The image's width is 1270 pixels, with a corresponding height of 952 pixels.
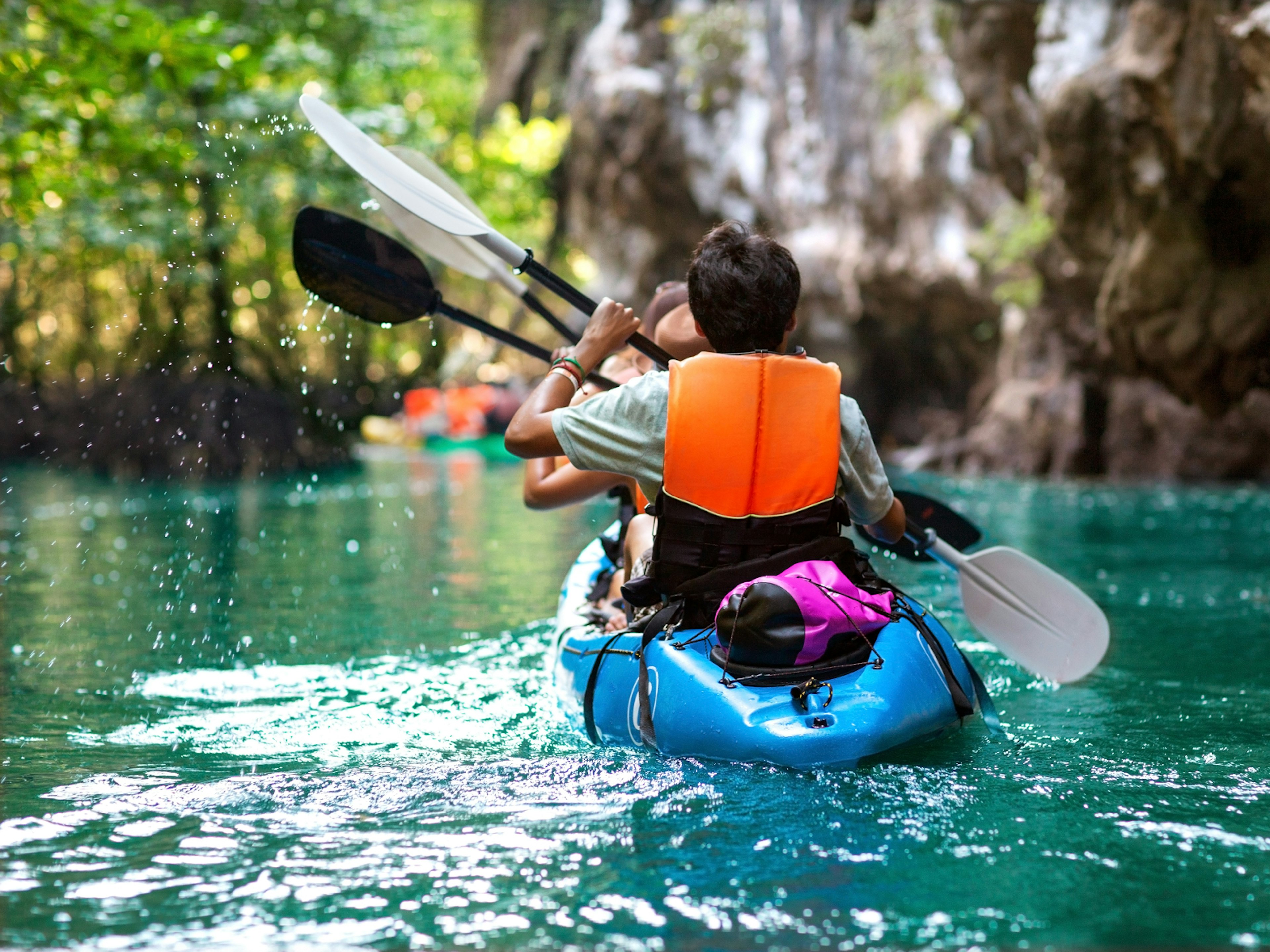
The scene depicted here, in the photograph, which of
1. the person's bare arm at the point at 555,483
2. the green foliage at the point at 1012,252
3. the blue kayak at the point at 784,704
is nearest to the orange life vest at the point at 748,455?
the blue kayak at the point at 784,704

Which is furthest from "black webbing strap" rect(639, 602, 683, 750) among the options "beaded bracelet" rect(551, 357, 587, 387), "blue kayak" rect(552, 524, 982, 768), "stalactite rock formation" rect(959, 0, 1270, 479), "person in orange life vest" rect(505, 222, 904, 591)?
"stalactite rock formation" rect(959, 0, 1270, 479)

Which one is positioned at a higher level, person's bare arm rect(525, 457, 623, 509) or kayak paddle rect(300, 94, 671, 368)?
kayak paddle rect(300, 94, 671, 368)

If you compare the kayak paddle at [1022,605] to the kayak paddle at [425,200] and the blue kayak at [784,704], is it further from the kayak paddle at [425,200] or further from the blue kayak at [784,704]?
the kayak paddle at [425,200]

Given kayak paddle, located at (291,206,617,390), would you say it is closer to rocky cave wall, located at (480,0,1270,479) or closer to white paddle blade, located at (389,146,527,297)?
white paddle blade, located at (389,146,527,297)

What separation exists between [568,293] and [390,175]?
2.51 feet

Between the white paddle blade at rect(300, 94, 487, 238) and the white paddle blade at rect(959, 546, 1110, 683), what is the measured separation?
179cm

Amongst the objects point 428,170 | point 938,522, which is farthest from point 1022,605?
point 428,170

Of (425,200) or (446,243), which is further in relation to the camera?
(446,243)

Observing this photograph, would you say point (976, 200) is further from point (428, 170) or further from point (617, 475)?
point (617, 475)

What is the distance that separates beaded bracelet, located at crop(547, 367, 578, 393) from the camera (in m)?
2.75

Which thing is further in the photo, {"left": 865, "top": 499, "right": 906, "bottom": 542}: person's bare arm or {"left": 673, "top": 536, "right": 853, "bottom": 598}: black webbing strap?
{"left": 865, "top": 499, "right": 906, "bottom": 542}: person's bare arm

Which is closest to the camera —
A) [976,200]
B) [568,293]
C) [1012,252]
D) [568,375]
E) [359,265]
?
[568,375]

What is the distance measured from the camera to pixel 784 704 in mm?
2518

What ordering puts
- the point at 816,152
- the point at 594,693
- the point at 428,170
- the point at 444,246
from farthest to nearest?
1. the point at 816,152
2. the point at 444,246
3. the point at 428,170
4. the point at 594,693
